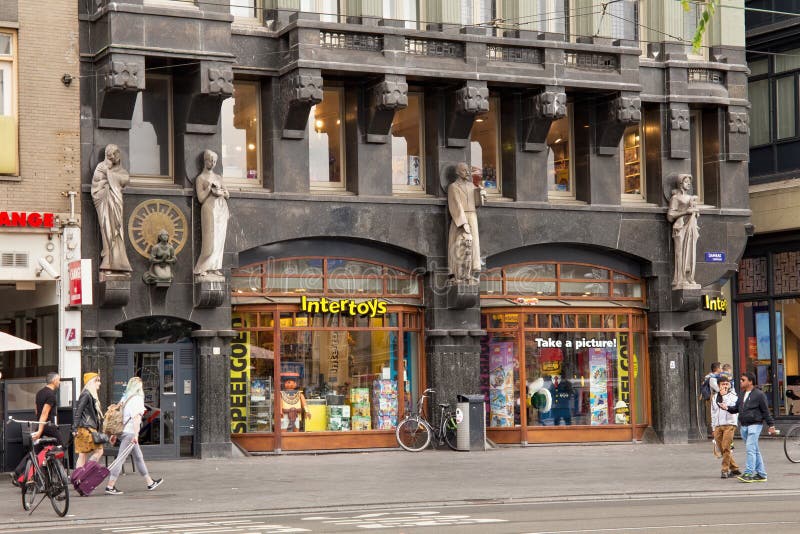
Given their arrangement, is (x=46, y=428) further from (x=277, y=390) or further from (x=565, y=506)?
(x=277, y=390)

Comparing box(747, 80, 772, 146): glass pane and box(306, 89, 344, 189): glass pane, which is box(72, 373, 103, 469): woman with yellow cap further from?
box(747, 80, 772, 146): glass pane

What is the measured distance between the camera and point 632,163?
118 ft

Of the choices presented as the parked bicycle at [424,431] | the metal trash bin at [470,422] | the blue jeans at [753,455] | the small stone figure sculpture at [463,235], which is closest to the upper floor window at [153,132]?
the small stone figure sculpture at [463,235]

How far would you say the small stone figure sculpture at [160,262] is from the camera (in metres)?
29.7

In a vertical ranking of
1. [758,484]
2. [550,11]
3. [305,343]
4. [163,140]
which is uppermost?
[550,11]

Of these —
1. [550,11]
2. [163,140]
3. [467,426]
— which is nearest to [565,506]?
[467,426]

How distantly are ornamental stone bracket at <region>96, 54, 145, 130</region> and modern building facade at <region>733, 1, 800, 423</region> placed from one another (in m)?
17.1

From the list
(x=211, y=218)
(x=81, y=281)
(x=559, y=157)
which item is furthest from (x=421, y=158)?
(x=81, y=281)

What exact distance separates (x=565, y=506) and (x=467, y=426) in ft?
38.7

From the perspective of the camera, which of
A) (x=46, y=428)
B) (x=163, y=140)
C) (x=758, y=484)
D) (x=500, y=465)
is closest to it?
(x=46, y=428)

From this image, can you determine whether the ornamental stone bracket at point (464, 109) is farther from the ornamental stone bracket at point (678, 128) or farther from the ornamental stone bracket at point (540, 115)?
the ornamental stone bracket at point (678, 128)

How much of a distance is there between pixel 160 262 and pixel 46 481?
1067 cm

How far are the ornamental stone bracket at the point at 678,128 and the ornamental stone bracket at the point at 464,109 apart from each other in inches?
207

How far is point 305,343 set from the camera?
104 ft
